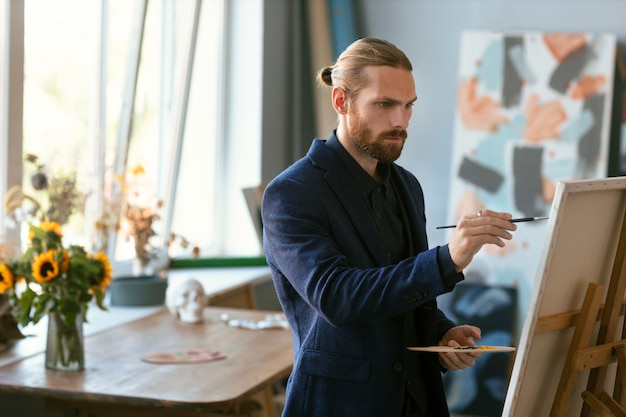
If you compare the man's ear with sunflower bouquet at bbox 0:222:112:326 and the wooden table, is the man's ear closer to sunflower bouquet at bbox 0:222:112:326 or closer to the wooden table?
the wooden table

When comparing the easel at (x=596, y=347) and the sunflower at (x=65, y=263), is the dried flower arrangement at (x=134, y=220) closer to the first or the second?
the sunflower at (x=65, y=263)

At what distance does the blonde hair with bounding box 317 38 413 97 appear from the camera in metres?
2.21

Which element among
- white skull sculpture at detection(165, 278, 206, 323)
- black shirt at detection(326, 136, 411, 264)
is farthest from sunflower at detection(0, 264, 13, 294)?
black shirt at detection(326, 136, 411, 264)

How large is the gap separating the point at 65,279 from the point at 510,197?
3.01 meters

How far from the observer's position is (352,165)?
2.26 m

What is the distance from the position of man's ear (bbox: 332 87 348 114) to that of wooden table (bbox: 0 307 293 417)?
95cm

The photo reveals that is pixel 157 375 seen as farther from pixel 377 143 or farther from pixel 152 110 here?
pixel 152 110

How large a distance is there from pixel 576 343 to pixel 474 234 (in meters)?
0.53

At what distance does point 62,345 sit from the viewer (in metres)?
3.06

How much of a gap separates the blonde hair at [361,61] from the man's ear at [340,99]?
0.04ft

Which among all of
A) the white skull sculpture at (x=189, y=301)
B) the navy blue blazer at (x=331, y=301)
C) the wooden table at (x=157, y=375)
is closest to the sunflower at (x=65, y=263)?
the wooden table at (x=157, y=375)

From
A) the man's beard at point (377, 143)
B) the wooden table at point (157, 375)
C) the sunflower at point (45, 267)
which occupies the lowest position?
the wooden table at point (157, 375)

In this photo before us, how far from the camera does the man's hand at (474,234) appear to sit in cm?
192

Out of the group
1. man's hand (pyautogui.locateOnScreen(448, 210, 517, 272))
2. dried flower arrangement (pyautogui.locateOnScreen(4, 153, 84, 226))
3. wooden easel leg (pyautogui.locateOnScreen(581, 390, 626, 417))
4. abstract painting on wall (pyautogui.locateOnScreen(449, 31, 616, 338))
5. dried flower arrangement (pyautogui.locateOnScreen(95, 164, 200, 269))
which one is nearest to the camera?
man's hand (pyautogui.locateOnScreen(448, 210, 517, 272))
